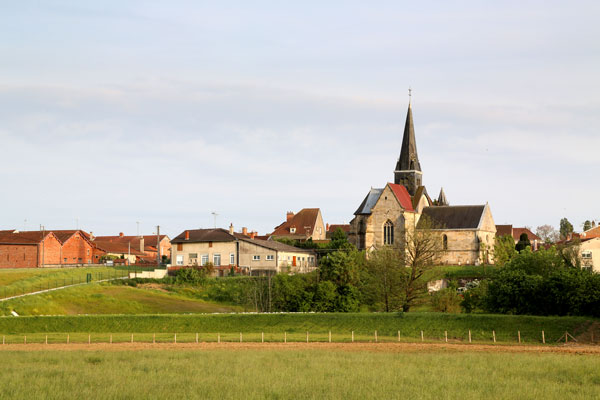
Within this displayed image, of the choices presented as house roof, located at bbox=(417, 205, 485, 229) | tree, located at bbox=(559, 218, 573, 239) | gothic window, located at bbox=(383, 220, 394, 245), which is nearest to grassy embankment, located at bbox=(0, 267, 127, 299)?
gothic window, located at bbox=(383, 220, 394, 245)

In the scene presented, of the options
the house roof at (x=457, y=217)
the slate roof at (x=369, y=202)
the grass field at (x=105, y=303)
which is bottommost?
the grass field at (x=105, y=303)

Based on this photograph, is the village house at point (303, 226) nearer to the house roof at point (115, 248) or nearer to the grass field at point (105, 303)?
the house roof at point (115, 248)

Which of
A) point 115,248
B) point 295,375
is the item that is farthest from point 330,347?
point 115,248

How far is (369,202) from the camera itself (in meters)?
105

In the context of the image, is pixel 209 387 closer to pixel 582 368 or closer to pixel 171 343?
pixel 582 368

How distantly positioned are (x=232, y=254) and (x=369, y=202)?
82.3 feet

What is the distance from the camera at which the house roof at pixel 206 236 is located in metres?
89.5

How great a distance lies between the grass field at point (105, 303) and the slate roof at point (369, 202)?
36.0 meters

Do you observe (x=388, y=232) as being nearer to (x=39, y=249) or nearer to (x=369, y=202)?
(x=369, y=202)

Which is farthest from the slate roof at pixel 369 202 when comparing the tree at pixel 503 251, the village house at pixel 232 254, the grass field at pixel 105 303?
the grass field at pixel 105 303

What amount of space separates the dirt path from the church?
50.8 m

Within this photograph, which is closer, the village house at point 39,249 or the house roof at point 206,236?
the house roof at point 206,236

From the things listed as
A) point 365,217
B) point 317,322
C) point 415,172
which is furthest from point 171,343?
point 415,172

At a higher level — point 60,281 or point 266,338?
point 60,281
